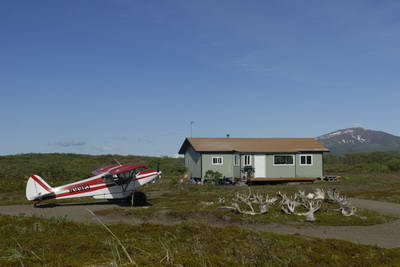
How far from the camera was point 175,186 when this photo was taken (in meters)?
32.2

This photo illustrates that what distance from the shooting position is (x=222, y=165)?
3666 centimetres

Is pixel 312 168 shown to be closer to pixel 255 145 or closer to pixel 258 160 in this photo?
pixel 258 160

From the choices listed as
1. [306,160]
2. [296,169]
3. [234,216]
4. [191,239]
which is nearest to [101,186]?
[234,216]

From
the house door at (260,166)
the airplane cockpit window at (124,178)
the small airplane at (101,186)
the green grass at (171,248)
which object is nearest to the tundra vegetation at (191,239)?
the green grass at (171,248)

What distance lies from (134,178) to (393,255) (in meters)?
16.6

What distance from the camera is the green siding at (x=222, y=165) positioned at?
36156 mm

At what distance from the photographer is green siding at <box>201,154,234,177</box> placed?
36156 mm

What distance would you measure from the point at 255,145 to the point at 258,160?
1897mm

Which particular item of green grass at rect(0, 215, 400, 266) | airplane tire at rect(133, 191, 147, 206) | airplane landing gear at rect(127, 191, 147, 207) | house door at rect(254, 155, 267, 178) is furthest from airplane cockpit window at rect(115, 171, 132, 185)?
house door at rect(254, 155, 267, 178)

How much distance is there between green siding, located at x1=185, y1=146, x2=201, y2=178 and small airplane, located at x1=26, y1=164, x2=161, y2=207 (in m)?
13.8

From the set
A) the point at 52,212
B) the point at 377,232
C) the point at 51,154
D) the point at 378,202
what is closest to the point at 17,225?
the point at 52,212

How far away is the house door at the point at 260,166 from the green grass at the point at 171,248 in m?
24.9

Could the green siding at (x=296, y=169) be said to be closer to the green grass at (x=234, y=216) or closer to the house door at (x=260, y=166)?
the house door at (x=260, y=166)

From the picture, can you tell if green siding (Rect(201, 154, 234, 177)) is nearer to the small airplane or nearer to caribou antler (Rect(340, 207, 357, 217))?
the small airplane
